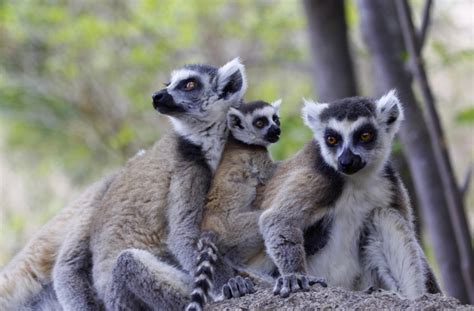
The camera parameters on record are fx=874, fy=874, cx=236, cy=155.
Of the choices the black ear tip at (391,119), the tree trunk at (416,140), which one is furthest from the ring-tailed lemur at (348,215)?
the tree trunk at (416,140)

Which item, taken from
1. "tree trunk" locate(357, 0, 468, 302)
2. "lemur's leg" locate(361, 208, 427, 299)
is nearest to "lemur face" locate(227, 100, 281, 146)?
"lemur's leg" locate(361, 208, 427, 299)

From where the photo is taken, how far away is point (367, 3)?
37.0ft

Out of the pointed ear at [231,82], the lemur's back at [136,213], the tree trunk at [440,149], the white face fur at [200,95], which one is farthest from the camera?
the tree trunk at [440,149]

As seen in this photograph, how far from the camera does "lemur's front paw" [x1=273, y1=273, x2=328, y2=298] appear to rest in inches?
249

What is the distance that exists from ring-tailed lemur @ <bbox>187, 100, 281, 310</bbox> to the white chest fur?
0.52 m

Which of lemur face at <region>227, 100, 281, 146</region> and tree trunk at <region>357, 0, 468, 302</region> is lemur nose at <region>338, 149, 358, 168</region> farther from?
tree trunk at <region>357, 0, 468, 302</region>

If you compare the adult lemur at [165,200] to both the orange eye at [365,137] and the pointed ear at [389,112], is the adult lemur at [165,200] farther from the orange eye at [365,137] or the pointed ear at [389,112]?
the pointed ear at [389,112]

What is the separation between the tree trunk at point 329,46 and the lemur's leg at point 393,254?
6986mm

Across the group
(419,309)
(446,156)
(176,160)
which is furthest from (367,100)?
(446,156)

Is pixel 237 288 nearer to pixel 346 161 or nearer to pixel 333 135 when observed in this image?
pixel 346 161

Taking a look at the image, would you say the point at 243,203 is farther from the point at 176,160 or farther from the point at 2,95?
the point at 2,95

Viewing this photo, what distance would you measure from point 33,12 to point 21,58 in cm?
163

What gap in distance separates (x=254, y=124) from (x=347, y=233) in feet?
4.41

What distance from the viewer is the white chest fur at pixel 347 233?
7086 millimetres
